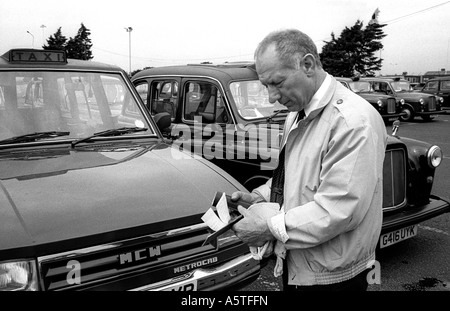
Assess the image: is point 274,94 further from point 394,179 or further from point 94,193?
point 394,179

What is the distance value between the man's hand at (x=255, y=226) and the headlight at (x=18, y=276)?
103cm

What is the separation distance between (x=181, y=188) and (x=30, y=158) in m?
1.12

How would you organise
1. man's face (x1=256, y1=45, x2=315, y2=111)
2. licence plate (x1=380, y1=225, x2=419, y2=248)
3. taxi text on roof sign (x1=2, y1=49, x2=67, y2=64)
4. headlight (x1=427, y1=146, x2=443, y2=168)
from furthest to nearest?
headlight (x1=427, y1=146, x2=443, y2=168), licence plate (x1=380, y1=225, x2=419, y2=248), taxi text on roof sign (x1=2, y1=49, x2=67, y2=64), man's face (x1=256, y1=45, x2=315, y2=111)

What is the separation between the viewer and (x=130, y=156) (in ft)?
10.0

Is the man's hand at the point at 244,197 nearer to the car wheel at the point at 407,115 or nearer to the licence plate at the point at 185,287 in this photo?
the licence plate at the point at 185,287

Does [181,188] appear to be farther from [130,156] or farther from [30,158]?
[30,158]

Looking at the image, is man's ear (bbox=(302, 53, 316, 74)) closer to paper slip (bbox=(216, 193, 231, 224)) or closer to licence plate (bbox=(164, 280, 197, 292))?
paper slip (bbox=(216, 193, 231, 224))

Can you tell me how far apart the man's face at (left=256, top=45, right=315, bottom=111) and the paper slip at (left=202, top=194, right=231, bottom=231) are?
48 centimetres

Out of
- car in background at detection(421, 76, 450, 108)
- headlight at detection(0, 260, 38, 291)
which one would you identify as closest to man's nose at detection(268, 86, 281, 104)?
headlight at detection(0, 260, 38, 291)

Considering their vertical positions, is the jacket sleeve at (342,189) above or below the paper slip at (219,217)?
above

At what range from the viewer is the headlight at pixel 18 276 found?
191 cm

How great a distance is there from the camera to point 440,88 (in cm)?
2152

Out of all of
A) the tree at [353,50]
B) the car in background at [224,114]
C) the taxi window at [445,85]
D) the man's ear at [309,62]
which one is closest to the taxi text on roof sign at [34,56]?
the car in background at [224,114]

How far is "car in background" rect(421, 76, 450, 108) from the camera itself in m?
21.3
